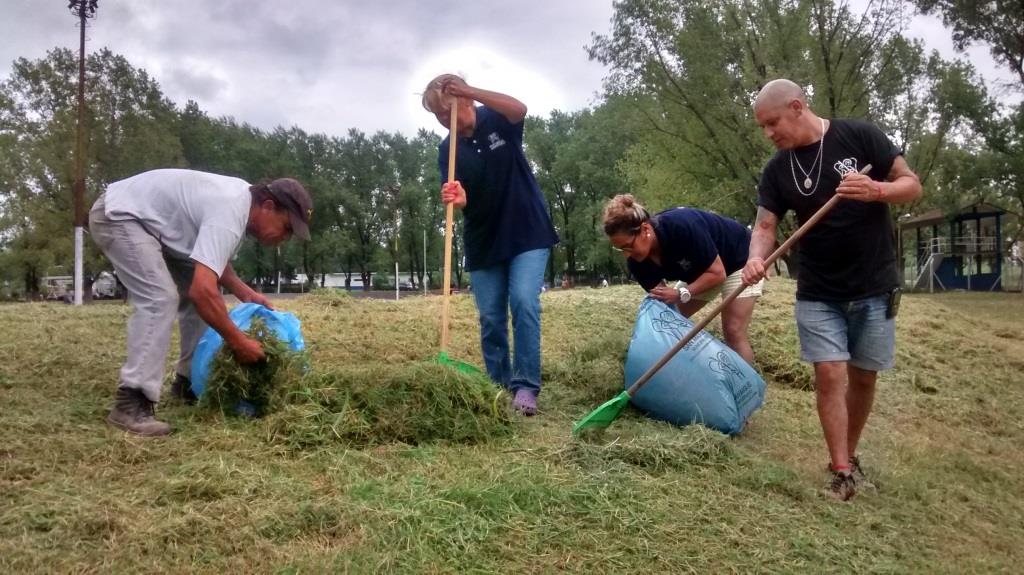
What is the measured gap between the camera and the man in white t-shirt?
2.69m

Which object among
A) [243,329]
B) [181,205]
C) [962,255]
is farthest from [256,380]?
[962,255]

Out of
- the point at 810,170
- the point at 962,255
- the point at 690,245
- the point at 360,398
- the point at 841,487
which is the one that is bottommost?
the point at 841,487

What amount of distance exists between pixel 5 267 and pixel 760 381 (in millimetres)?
26228

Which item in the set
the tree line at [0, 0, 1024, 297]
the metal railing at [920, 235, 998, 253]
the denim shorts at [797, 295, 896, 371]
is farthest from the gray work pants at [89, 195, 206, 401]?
the metal railing at [920, 235, 998, 253]

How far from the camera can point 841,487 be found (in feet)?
8.27

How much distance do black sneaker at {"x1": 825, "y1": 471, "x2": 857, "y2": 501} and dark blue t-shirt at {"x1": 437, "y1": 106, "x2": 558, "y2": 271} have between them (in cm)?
171

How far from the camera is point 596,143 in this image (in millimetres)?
37188

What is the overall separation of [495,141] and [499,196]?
0.29 metres

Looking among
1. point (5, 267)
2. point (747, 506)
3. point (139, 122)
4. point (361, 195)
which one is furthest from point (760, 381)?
point (361, 195)

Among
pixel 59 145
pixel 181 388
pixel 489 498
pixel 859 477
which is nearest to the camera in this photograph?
pixel 489 498

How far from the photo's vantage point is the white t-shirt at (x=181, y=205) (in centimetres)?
281

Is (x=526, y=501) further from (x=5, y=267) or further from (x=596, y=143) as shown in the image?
(x=596, y=143)

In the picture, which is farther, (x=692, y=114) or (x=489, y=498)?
(x=692, y=114)

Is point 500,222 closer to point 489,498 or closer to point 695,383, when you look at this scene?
point 695,383
